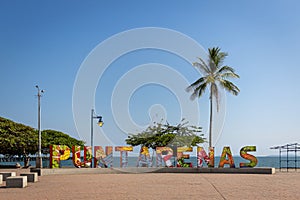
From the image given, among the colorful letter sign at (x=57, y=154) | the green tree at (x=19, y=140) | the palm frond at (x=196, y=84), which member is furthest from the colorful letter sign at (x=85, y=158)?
the green tree at (x=19, y=140)

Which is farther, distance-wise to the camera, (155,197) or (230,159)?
(230,159)

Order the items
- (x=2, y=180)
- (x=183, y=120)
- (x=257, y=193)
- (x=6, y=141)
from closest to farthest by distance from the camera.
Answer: (x=257, y=193) < (x=2, y=180) < (x=6, y=141) < (x=183, y=120)

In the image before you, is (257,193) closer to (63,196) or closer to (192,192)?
(192,192)

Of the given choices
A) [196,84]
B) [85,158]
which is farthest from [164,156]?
[196,84]

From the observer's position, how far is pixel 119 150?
111 feet

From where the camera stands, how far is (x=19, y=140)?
1870 inches

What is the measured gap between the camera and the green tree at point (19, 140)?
4659cm

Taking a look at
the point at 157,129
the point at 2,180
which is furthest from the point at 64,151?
the point at 157,129

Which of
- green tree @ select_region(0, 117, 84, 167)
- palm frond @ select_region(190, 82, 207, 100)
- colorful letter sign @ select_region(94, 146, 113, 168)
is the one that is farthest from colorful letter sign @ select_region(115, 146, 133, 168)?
green tree @ select_region(0, 117, 84, 167)

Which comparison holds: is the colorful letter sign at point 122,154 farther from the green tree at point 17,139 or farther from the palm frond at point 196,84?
the green tree at point 17,139

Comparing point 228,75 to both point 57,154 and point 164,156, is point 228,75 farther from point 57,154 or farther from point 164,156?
point 57,154

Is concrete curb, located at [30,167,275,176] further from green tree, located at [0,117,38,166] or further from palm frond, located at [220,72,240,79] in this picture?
green tree, located at [0,117,38,166]

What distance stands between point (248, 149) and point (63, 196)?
19.7 metres

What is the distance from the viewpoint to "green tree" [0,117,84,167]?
4659 cm
